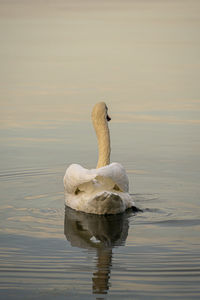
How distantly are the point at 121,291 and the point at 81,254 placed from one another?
152cm

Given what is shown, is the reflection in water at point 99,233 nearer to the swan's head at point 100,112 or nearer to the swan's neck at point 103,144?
the swan's neck at point 103,144

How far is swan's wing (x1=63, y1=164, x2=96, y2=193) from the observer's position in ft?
33.5

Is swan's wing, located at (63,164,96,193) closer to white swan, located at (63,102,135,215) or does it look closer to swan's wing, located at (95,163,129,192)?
white swan, located at (63,102,135,215)

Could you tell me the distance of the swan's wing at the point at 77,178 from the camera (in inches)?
402

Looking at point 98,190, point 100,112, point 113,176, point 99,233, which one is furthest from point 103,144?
point 99,233

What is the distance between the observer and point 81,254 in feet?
27.1

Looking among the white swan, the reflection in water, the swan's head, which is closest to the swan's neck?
the swan's head

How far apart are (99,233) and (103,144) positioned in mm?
2535

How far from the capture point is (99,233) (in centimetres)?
941

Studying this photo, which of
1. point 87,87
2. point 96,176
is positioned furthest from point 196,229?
point 87,87

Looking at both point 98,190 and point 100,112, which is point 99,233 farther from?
point 100,112

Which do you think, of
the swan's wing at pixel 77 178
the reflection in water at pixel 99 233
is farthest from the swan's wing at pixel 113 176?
the reflection in water at pixel 99 233

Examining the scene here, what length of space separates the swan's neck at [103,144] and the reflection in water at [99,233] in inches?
46.7

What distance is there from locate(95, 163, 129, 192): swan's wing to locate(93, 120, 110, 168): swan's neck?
1.06m
